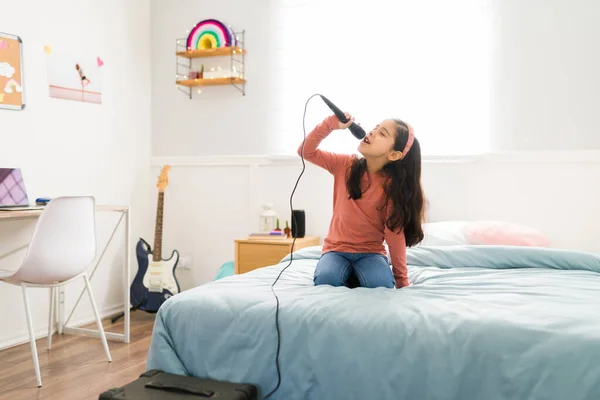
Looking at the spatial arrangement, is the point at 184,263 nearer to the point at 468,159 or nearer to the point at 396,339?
the point at 468,159

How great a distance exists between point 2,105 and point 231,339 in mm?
2097

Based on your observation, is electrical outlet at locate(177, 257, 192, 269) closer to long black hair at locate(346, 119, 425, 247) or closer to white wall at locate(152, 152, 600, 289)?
white wall at locate(152, 152, 600, 289)

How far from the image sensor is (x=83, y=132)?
12.2 feet

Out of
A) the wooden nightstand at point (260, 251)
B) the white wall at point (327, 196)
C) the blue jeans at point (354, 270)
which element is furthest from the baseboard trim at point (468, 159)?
the blue jeans at point (354, 270)

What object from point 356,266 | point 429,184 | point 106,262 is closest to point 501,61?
point 429,184

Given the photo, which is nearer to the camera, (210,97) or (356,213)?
(356,213)

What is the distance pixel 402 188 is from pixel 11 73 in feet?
7.14

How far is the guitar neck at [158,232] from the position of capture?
396 centimetres

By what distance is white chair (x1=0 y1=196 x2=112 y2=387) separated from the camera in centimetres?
267

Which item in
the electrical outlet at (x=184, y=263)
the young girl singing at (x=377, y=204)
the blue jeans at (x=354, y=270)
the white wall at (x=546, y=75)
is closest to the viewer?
the blue jeans at (x=354, y=270)

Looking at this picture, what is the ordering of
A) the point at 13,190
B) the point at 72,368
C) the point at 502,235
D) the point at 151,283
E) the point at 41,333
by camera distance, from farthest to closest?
1. the point at 151,283
2. the point at 41,333
3. the point at 502,235
4. the point at 13,190
5. the point at 72,368

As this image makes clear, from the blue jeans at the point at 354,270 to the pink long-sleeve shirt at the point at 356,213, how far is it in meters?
0.04

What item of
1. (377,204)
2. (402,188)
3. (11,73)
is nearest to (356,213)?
(377,204)

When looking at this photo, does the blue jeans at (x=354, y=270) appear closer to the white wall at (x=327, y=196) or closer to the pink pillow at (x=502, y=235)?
the pink pillow at (x=502, y=235)
